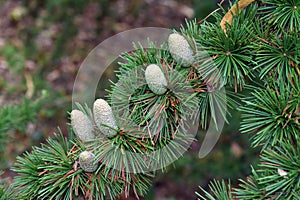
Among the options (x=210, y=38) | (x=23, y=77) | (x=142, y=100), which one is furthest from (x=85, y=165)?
(x=23, y=77)

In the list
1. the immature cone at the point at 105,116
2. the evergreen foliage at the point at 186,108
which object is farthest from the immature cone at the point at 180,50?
the immature cone at the point at 105,116

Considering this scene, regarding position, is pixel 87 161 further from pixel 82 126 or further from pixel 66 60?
pixel 66 60

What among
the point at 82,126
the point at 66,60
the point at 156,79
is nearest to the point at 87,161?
the point at 82,126

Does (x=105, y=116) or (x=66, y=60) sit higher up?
(x=66, y=60)

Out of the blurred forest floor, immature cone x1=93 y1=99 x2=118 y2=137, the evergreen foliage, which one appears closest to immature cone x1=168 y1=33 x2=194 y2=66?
the evergreen foliage

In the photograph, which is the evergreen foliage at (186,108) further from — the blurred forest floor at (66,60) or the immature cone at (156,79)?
the blurred forest floor at (66,60)

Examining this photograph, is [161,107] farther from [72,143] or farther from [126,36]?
[126,36]
